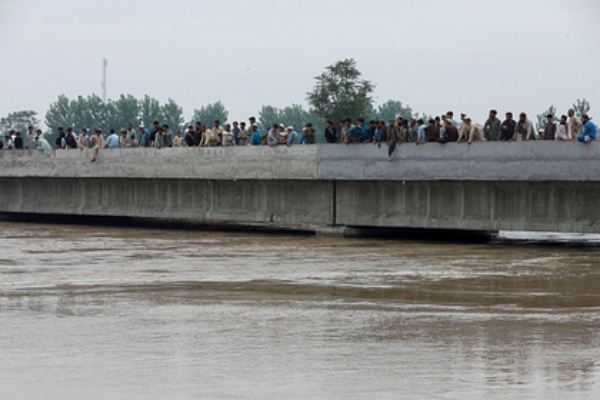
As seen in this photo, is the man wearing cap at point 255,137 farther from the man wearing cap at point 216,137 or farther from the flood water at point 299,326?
the flood water at point 299,326

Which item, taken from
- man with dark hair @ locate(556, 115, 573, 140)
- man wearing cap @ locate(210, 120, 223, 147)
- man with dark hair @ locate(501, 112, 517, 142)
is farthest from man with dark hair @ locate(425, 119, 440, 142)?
man wearing cap @ locate(210, 120, 223, 147)

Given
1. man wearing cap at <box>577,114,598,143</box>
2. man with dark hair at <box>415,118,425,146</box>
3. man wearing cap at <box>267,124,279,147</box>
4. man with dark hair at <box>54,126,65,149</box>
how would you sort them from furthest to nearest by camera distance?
man with dark hair at <box>54,126,65,149</box> < man wearing cap at <box>267,124,279,147</box> < man with dark hair at <box>415,118,425,146</box> < man wearing cap at <box>577,114,598,143</box>

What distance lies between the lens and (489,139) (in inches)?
1151

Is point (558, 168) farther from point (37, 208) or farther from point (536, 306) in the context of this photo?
point (37, 208)

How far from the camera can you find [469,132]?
29.2 m

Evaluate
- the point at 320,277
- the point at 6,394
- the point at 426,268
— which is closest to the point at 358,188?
the point at 426,268

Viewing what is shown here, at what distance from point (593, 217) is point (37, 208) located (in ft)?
74.1

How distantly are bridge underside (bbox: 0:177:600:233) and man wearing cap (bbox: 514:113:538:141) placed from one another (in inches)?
49.3

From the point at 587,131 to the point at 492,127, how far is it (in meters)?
2.84

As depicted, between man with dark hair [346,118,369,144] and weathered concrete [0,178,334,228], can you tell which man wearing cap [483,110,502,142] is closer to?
man with dark hair [346,118,369,144]

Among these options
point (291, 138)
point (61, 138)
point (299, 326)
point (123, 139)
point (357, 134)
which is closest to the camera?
point (299, 326)

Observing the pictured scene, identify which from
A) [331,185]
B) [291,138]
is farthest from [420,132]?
[291,138]

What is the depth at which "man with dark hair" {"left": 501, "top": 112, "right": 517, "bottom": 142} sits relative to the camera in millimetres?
28609

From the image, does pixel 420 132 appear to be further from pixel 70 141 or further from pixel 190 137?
pixel 70 141
